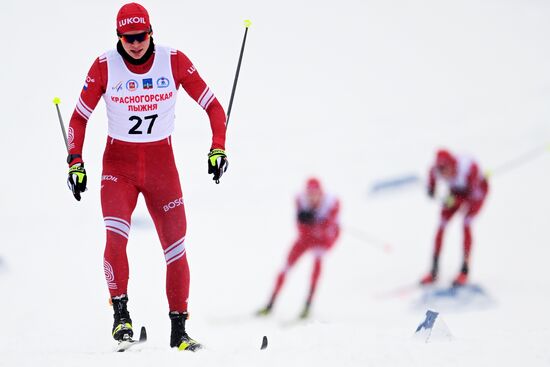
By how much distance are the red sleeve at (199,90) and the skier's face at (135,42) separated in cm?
26

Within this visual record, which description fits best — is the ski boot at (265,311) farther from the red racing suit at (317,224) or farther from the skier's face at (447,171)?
the skier's face at (447,171)

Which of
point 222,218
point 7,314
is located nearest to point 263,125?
point 222,218

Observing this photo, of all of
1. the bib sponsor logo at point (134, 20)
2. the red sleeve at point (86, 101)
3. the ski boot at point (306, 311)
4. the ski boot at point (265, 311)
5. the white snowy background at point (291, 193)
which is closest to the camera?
the bib sponsor logo at point (134, 20)

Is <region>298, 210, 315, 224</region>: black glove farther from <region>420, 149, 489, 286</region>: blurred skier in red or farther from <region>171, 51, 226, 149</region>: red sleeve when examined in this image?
<region>171, 51, 226, 149</region>: red sleeve

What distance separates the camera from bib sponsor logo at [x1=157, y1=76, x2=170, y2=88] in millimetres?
4953

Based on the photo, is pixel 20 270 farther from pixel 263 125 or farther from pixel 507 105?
pixel 507 105

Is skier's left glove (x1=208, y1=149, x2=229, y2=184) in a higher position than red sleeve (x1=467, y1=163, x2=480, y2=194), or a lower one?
lower

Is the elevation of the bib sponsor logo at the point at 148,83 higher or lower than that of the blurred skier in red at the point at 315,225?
higher

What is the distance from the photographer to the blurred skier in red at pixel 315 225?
1019 cm

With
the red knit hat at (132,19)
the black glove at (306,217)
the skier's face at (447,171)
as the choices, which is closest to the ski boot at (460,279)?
the skier's face at (447,171)

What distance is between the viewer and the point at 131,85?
4.88 metres

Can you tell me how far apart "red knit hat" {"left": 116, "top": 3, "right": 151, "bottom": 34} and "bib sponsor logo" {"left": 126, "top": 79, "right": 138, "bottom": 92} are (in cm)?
34

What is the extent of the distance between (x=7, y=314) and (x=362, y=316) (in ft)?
15.7

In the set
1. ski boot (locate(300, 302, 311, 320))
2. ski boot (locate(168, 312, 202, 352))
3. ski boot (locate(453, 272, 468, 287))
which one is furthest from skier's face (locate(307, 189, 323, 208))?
ski boot (locate(168, 312, 202, 352))
